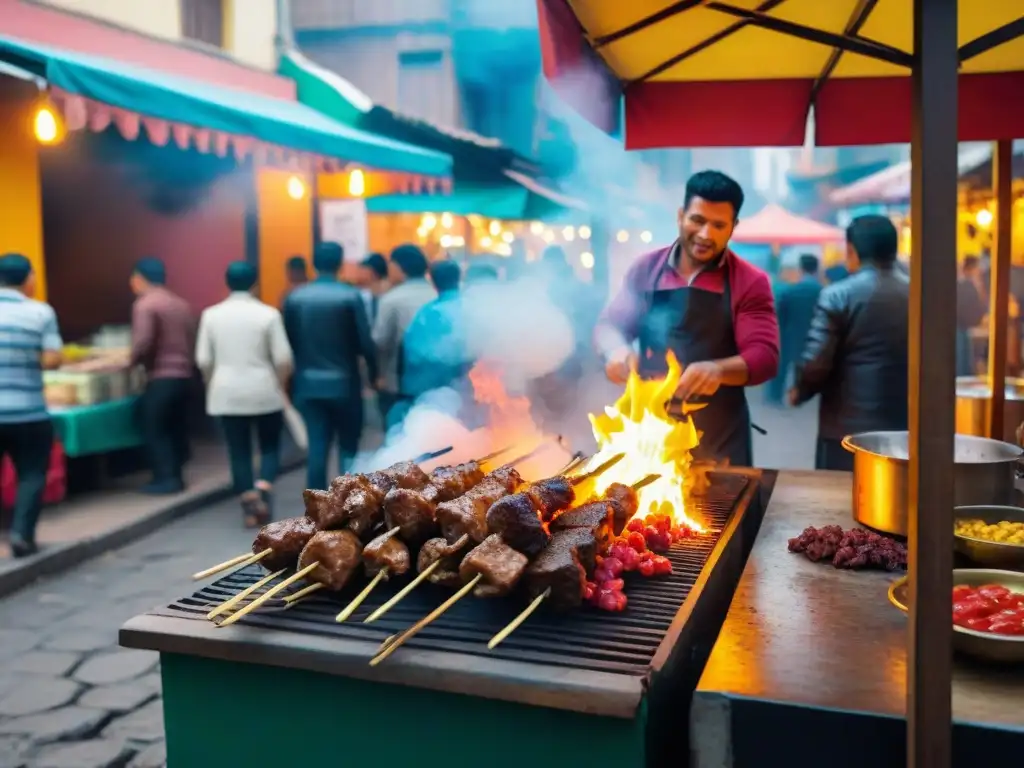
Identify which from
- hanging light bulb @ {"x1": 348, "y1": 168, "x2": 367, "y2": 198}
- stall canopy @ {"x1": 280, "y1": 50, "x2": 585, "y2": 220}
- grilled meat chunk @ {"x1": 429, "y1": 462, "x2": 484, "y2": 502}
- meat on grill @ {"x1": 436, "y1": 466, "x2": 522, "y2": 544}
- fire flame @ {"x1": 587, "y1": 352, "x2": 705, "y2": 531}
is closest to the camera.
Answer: meat on grill @ {"x1": 436, "y1": 466, "x2": 522, "y2": 544}

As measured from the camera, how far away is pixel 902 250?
20.9m

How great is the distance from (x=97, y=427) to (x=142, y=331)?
103 cm

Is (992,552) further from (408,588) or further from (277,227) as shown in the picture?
(277,227)

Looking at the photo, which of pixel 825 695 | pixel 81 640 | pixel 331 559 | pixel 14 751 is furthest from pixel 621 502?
pixel 81 640

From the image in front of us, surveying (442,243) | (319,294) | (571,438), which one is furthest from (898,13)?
(442,243)

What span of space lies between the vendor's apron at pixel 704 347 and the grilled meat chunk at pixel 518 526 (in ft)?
6.95

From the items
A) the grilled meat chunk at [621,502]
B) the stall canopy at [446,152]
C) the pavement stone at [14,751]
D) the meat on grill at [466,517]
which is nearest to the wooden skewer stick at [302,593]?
the meat on grill at [466,517]

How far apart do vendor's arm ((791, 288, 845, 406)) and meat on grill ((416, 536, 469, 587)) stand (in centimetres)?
343

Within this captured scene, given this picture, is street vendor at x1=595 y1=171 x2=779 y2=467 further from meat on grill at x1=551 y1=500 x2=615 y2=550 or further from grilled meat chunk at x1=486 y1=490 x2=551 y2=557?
grilled meat chunk at x1=486 y1=490 x2=551 y2=557

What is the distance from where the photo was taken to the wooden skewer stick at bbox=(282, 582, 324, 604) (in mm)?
2732

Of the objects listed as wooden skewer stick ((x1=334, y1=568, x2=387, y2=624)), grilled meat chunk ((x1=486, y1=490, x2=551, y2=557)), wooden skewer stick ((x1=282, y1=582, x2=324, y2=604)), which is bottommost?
wooden skewer stick ((x1=282, y1=582, x2=324, y2=604))

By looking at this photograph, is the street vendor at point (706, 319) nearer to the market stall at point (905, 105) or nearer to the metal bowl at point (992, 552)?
the market stall at point (905, 105)

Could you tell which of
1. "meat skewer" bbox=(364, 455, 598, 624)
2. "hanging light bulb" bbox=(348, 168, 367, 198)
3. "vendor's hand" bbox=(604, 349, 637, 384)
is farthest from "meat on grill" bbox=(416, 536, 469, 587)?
"hanging light bulb" bbox=(348, 168, 367, 198)

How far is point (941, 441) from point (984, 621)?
845 millimetres
